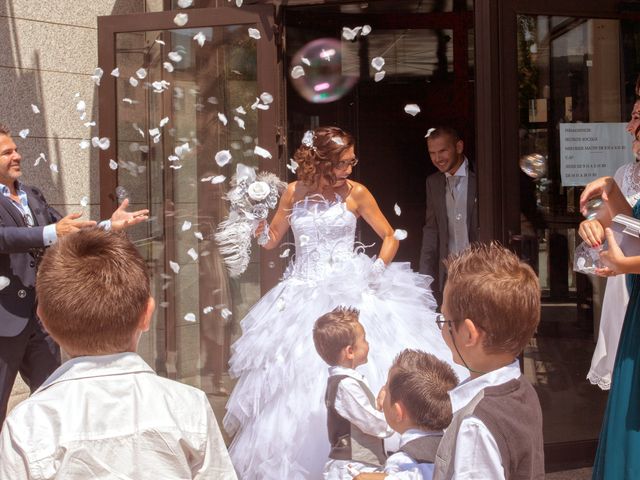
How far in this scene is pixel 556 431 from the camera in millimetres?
4770

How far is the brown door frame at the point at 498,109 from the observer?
4.48m

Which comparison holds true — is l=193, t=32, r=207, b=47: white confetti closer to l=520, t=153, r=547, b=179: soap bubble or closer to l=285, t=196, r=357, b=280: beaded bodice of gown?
l=285, t=196, r=357, b=280: beaded bodice of gown

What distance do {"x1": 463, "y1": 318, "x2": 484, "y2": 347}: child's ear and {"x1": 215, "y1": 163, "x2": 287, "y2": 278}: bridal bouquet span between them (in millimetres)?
2362

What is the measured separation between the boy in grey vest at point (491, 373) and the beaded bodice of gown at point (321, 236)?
214cm

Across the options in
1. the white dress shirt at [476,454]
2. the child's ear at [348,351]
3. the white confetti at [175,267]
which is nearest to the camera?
the white dress shirt at [476,454]

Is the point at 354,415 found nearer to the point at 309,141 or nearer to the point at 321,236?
the point at 321,236

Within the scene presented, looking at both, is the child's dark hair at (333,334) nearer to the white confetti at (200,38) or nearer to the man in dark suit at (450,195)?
the man in dark suit at (450,195)

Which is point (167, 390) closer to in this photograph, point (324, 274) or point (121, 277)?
point (121, 277)

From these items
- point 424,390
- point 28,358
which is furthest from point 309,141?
point 424,390

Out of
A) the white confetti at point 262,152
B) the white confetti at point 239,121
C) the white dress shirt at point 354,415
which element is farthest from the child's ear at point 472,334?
the white confetti at point 239,121

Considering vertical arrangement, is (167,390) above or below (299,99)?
below

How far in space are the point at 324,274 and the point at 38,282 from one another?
2438 mm

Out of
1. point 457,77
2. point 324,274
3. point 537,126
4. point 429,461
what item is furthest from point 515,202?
point 457,77

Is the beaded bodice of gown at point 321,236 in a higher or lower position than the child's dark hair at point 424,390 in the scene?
higher
